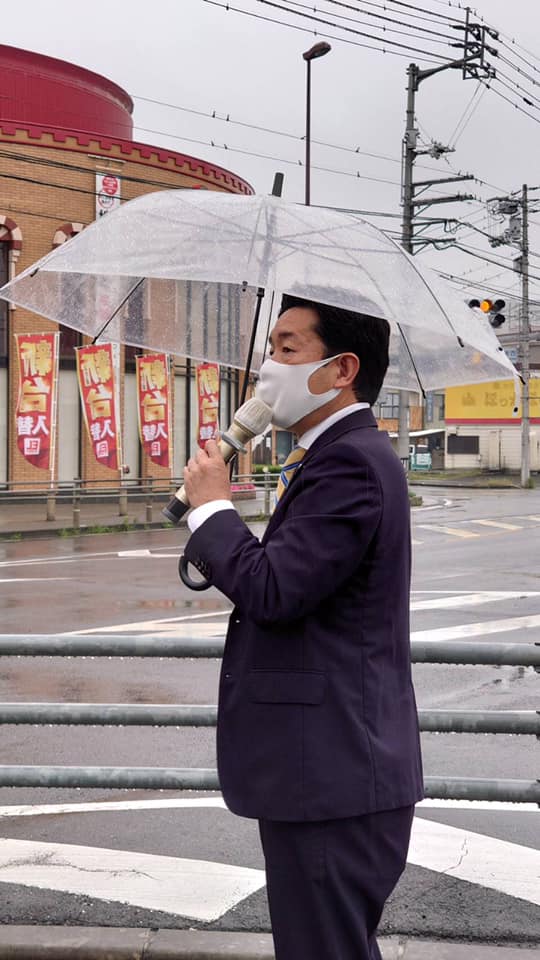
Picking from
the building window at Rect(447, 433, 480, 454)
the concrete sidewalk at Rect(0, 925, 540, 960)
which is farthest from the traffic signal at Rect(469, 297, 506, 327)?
the building window at Rect(447, 433, 480, 454)

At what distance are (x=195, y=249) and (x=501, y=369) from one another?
1.29 m

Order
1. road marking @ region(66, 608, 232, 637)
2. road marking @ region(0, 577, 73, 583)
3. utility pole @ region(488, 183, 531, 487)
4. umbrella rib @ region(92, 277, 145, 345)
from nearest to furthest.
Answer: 1. umbrella rib @ region(92, 277, 145, 345)
2. road marking @ region(66, 608, 232, 637)
3. road marking @ region(0, 577, 73, 583)
4. utility pole @ region(488, 183, 531, 487)

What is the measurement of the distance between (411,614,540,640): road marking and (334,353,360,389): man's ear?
26.0ft

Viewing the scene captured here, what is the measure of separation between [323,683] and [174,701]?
226 inches

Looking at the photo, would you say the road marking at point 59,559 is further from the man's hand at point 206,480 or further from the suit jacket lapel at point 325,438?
the suit jacket lapel at point 325,438

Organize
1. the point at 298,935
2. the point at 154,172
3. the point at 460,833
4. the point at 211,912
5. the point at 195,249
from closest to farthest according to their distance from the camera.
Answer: the point at 298,935 → the point at 195,249 → the point at 211,912 → the point at 460,833 → the point at 154,172

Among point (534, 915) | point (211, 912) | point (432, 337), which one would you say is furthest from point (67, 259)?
point (534, 915)

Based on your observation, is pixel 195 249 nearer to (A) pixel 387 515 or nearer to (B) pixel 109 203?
(A) pixel 387 515

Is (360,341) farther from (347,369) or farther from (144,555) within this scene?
(144,555)

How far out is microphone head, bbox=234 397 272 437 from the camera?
273cm

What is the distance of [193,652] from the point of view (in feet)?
13.1

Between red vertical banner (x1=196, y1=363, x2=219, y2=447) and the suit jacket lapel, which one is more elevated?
red vertical banner (x1=196, y1=363, x2=219, y2=447)

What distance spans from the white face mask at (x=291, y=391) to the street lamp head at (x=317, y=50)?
28.0 metres

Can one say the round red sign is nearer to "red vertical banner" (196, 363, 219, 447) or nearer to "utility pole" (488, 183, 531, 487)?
"red vertical banner" (196, 363, 219, 447)
